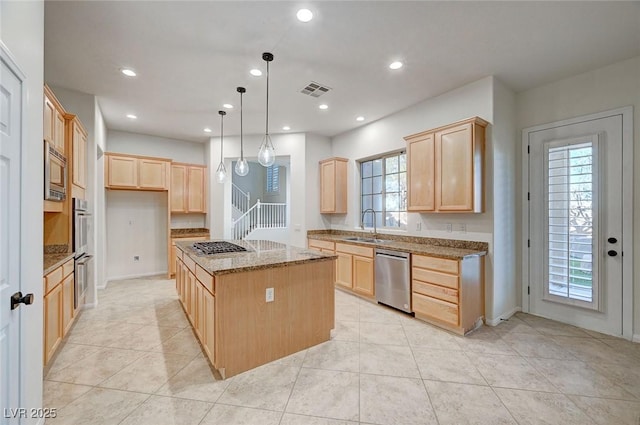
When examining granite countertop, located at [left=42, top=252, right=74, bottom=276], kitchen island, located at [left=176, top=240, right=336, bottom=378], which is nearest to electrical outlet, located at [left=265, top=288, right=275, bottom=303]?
kitchen island, located at [left=176, top=240, right=336, bottom=378]

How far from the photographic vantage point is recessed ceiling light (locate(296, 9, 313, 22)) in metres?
2.18

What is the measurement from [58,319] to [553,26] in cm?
514

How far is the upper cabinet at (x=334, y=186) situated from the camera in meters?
5.28

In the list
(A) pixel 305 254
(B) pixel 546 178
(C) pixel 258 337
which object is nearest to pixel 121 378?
(C) pixel 258 337

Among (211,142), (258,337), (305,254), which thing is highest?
(211,142)

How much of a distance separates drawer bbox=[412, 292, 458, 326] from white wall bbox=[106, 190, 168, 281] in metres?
5.25

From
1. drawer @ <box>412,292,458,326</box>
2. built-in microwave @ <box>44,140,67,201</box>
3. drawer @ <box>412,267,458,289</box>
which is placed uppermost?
built-in microwave @ <box>44,140,67,201</box>

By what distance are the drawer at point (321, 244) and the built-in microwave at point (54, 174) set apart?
3580 mm

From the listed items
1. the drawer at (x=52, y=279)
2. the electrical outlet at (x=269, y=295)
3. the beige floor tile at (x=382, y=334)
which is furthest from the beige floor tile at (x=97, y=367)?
the beige floor tile at (x=382, y=334)

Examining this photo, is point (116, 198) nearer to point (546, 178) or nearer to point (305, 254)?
point (305, 254)

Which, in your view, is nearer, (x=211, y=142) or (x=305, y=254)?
(x=305, y=254)

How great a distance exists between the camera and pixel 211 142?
5785 millimetres

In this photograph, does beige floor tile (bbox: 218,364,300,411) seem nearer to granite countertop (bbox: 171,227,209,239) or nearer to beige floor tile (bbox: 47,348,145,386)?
beige floor tile (bbox: 47,348,145,386)

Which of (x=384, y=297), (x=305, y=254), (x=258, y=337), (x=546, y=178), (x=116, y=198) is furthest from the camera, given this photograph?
(x=116, y=198)
